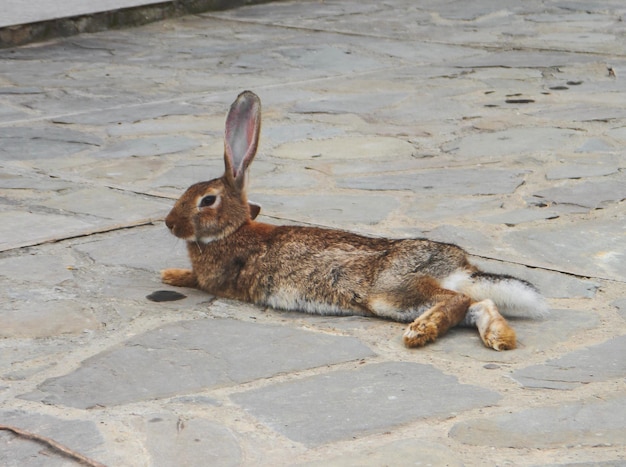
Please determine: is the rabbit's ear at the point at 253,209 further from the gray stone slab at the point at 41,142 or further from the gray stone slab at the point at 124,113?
the gray stone slab at the point at 124,113

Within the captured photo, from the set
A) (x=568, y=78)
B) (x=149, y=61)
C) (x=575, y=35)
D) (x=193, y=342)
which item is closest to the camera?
(x=193, y=342)

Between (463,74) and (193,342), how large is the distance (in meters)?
4.99

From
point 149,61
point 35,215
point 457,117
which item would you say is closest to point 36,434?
point 35,215

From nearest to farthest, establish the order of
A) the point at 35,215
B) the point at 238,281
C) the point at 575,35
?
the point at 238,281 → the point at 35,215 → the point at 575,35

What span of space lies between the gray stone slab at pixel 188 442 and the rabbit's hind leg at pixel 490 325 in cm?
99

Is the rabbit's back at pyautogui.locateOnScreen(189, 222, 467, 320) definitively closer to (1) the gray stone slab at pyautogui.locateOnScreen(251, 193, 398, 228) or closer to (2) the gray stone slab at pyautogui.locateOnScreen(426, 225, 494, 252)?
(2) the gray stone slab at pyautogui.locateOnScreen(426, 225, 494, 252)

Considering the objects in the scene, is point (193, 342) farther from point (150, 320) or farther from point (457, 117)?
point (457, 117)

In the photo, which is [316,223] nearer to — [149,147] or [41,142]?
[149,147]

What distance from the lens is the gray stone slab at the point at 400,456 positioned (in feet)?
9.91

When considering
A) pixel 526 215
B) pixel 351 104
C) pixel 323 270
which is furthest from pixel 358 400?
pixel 351 104

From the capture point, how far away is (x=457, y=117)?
23.5ft

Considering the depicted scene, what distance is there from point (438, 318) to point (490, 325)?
0.17m

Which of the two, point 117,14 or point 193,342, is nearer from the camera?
point 193,342

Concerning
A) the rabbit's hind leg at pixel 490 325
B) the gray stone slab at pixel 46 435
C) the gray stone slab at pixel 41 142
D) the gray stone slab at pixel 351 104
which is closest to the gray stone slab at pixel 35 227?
the gray stone slab at pixel 41 142
